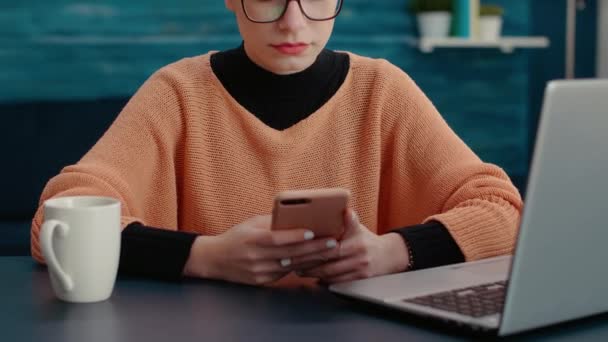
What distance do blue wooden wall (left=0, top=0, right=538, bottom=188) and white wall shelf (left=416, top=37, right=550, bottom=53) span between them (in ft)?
0.18

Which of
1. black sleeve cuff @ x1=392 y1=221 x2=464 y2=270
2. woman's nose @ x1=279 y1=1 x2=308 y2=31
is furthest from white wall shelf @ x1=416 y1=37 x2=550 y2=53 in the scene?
black sleeve cuff @ x1=392 y1=221 x2=464 y2=270

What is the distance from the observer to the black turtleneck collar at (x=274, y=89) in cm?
158

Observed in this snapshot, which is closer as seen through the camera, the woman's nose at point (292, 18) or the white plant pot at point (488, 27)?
the woman's nose at point (292, 18)

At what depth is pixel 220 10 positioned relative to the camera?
346 cm

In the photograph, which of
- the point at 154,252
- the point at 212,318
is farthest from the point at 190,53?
the point at 212,318

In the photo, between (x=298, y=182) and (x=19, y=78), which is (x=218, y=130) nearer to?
(x=298, y=182)

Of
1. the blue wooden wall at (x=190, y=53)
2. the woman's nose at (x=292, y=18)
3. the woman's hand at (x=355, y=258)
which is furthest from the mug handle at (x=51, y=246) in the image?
the blue wooden wall at (x=190, y=53)

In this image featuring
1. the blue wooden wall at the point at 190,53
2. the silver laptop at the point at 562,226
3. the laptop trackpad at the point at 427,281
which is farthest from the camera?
the blue wooden wall at the point at 190,53

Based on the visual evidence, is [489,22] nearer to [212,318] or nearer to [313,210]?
[313,210]

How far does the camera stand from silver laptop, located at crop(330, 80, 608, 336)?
2.61 ft

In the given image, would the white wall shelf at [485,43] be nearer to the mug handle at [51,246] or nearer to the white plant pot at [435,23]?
the white plant pot at [435,23]

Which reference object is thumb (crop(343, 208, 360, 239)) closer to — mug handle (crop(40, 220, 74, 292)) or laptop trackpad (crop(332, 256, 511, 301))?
laptop trackpad (crop(332, 256, 511, 301))

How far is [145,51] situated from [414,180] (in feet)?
6.67

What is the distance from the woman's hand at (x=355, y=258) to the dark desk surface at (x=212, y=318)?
0.04 metres
